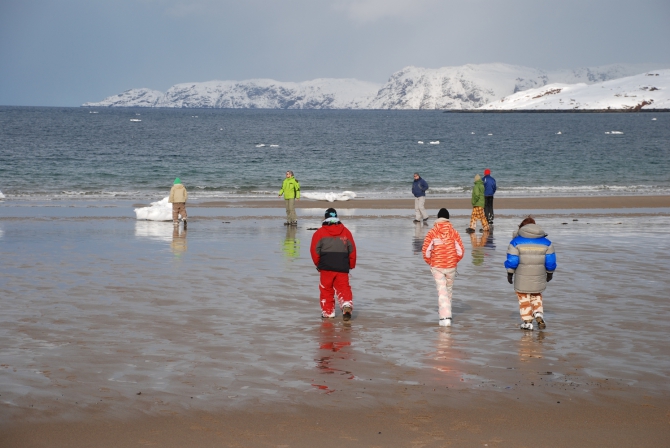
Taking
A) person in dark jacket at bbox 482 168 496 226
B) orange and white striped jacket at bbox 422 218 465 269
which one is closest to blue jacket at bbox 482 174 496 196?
person in dark jacket at bbox 482 168 496 226

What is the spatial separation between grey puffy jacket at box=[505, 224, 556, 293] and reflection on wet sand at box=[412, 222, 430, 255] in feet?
26.7

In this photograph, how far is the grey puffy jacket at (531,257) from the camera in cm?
1110

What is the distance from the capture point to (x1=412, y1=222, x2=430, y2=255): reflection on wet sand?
20.0 metres

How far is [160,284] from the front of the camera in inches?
588

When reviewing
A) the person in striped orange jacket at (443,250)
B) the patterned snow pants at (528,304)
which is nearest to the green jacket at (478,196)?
the person in striped orange jacket at (443,250)

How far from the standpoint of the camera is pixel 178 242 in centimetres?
2098

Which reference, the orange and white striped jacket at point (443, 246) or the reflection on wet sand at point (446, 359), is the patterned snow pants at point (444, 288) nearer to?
the orange and white striped jacket at point (443, 246)

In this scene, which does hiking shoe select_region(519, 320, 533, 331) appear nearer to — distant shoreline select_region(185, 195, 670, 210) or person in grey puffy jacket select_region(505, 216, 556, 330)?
person in grey puffy jacket select_region(505, 216, 556, 330)

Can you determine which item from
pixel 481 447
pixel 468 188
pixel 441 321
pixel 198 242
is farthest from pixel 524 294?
pixel 468 188

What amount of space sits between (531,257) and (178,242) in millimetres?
11946

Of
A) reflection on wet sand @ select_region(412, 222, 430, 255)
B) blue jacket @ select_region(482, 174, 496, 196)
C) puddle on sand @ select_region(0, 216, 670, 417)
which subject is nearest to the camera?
puddle on sand @ select_region(0, 216, 670, 417)

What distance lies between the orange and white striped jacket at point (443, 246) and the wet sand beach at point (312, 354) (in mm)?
956

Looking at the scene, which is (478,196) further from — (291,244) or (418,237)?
(291,244)

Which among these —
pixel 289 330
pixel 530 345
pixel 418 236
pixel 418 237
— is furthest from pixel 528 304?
pixel 418 236
